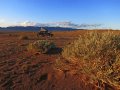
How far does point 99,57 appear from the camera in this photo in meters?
9.70

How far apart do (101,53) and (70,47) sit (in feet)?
6.15

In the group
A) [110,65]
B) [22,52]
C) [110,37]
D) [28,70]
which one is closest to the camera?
[110,65]

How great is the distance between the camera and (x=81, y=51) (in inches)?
412

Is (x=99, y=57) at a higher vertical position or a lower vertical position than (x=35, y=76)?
higher

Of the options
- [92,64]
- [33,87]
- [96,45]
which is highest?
[96,45]

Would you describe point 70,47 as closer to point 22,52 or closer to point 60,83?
point 60,83

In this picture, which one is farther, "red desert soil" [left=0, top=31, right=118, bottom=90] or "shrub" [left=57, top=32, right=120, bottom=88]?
"red desert soil" [left=0, top=31, right=118, bottom=90]

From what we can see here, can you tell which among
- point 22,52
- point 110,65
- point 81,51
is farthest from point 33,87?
point 22,52

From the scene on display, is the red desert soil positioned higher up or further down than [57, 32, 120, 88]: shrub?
further down

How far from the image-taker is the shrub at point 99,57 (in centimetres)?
939

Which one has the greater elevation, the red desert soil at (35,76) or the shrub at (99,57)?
the shrub at (99,57)

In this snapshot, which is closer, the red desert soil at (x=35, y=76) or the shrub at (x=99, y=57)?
the shrub at (x=99, y=57)

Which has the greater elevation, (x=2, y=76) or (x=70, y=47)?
(x=70, y=47)

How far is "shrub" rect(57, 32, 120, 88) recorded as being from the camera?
9393 mm
